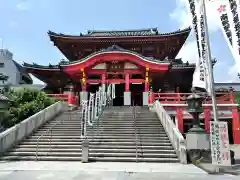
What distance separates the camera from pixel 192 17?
38.4 ft

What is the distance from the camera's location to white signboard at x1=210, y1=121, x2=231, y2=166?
853cm

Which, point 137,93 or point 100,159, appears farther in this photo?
point 137,93

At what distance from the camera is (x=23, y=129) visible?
42.9 ft

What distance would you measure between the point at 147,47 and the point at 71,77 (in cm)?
771

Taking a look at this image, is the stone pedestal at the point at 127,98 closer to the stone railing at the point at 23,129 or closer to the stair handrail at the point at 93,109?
the stair handrail at the point at 93,109

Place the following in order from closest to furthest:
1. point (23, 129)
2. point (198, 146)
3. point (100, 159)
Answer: point (198, 146), point (100, 159), point (23, 129)

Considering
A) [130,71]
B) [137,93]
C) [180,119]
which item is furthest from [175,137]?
[137,93]

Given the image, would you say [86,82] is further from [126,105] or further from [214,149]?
[214,149]

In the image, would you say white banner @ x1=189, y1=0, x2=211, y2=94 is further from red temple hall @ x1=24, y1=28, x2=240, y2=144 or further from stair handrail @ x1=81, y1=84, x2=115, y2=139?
red temple hall @ x1=24, y1=28, x2=240, y2=144

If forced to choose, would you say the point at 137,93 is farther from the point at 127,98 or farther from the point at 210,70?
the point at 210,70

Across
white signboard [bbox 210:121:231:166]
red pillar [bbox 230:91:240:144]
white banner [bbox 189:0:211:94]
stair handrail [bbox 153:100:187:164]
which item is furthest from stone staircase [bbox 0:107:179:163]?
red pillar [bbox 230:91:240:144]

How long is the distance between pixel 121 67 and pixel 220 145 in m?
14.1

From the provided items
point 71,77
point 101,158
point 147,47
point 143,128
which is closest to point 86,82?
point 71,77

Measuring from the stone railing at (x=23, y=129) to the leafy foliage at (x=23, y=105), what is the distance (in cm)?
105
